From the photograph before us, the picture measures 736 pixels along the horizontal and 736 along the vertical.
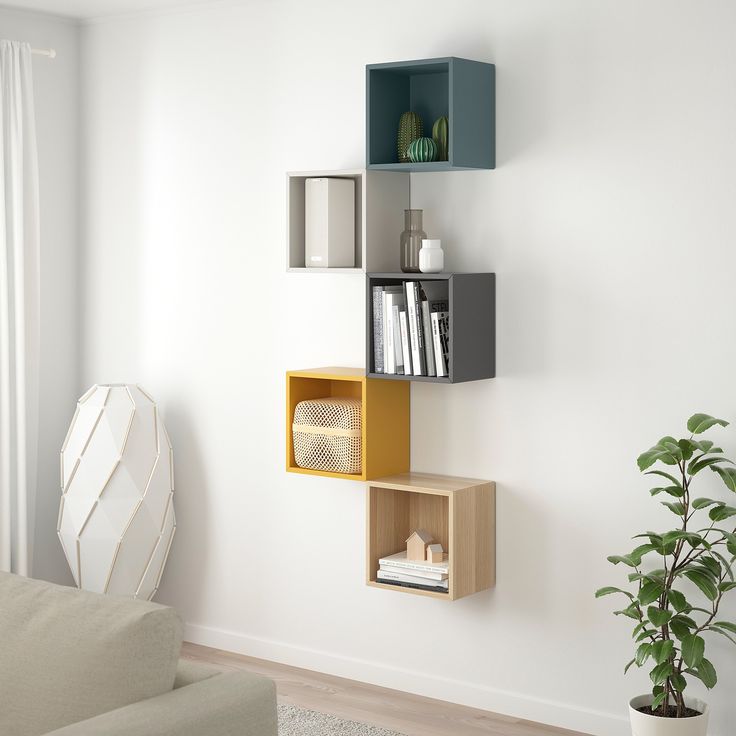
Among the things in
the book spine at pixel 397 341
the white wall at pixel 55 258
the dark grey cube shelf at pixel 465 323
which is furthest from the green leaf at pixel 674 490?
the white wall at pixel 55 258

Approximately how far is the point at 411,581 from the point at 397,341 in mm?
811

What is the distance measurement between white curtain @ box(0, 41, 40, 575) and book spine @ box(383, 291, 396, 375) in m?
1.69

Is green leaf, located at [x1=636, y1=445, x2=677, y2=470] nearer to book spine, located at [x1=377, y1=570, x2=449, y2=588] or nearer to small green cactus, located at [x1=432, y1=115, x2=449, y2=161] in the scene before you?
book spine, located at [x1=377, y1=570, x2=449, y2=588]

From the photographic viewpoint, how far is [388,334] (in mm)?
3580

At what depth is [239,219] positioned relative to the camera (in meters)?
4.30

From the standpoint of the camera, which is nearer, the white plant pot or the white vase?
the white plant pot

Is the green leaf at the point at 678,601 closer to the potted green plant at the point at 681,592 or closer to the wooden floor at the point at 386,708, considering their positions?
the potted green plant at the point at 681,592

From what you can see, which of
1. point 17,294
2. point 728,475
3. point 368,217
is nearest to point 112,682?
point 728,475

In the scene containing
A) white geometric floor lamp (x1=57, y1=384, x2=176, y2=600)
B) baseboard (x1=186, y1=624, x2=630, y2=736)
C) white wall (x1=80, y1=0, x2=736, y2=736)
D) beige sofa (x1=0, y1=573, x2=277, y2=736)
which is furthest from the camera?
white geometric floor lamp (x1=57, y1=384, x2=176, y2=600)

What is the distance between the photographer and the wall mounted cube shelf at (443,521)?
3.53 meters

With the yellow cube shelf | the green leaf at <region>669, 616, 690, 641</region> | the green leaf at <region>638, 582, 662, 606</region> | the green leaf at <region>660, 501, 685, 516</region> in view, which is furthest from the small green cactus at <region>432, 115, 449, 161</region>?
the green leaf at <region>669, 616, 690, 641</region>

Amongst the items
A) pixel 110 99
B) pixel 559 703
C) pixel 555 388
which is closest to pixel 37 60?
pixel 110 99

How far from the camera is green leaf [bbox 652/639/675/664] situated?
2943 millimetres

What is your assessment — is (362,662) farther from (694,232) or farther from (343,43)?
(343,43)
